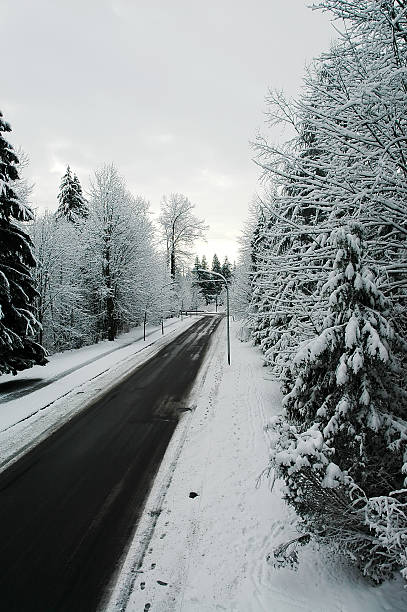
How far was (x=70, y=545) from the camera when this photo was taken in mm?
4953

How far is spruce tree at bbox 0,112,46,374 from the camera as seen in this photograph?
12242 millimetres

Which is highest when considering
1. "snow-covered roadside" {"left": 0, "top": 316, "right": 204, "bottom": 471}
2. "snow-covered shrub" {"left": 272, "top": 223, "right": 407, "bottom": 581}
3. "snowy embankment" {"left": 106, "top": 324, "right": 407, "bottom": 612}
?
"snow-covered shrub" {"left": 272, "top": 223, "right": 407, "bottom": 581}

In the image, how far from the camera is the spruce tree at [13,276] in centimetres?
1224

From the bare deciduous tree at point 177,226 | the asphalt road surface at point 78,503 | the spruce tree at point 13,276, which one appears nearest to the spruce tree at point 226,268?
the bare deciduous tree at point 177,226

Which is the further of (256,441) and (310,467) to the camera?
(256,441)

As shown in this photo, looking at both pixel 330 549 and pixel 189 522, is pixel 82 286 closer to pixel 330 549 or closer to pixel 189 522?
pixel 189 522

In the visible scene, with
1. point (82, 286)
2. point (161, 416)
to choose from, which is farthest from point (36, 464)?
point (82, 286)

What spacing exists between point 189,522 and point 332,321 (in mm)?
3950

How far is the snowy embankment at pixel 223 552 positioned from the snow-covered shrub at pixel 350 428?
59 centimetres

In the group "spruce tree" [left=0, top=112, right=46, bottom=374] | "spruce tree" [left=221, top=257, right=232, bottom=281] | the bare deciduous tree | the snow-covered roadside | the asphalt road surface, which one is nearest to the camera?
the asphalt road surface

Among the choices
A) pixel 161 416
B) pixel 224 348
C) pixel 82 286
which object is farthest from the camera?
pixel 82 286

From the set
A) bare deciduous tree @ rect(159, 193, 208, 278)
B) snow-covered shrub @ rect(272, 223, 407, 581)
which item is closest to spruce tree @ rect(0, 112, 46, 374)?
snow-covered shrub @ rect(272, 223, 407, 581)

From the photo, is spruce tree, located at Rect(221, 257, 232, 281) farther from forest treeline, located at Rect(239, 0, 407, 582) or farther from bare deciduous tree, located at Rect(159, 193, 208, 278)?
forest treeline, located at Rect(239, 0, 407, 582)

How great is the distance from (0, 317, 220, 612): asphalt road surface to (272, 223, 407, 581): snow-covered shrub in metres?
2.97
